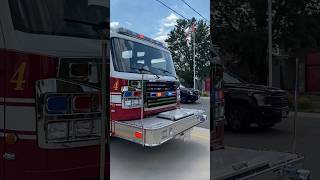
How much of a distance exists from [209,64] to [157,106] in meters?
0.61

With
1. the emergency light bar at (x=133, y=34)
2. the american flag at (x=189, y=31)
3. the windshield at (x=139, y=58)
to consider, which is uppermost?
the american flag at (x=189, y=31)

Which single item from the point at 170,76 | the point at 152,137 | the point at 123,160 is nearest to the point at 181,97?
the point at 170,76

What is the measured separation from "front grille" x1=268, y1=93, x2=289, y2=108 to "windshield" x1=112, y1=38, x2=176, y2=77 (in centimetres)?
79

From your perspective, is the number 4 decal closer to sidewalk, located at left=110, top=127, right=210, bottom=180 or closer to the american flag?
sidewalk, located at left=110, top=127, right=210, bottom=180

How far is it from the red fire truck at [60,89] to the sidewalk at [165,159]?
0.06 m

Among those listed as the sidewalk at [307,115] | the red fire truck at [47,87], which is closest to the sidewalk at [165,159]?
the red fire truck at [47,87]

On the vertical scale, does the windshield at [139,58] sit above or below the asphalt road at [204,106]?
above

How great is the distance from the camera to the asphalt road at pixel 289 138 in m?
2.82

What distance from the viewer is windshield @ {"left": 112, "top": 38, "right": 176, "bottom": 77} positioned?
6.52 feet

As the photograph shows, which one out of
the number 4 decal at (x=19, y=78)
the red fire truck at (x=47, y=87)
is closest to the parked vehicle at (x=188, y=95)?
the red fire truck at (x=47, y=87)

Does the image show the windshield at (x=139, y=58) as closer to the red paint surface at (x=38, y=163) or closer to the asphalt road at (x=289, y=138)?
the red paint surface at (x=38, y=163)

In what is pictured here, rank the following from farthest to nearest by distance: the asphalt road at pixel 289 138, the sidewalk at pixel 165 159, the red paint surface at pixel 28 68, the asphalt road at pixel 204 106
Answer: the asphalt road at pixel 289 138 → the asphalt road at pixel 204 106 → the sidewalk at pixel 165 159 → the red paint surface at pixel 28 68

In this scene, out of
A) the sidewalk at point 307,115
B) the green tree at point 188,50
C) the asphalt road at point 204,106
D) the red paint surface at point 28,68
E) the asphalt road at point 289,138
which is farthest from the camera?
the sidewalk at point 307,115

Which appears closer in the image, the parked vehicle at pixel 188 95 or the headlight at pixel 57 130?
the headlight at pixel 57 130
